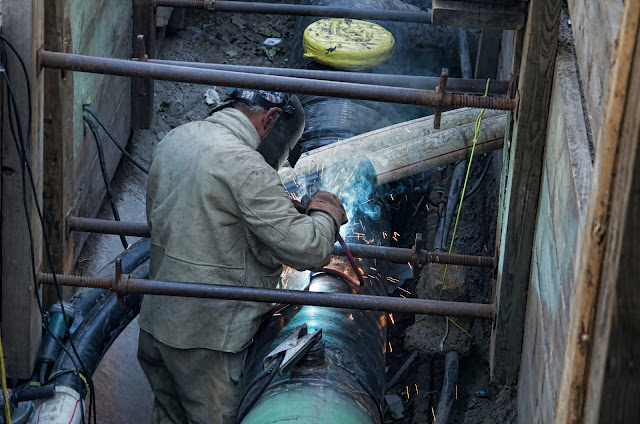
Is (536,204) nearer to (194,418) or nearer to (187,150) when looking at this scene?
(187,150)

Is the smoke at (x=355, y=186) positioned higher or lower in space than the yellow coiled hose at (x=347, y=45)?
lower

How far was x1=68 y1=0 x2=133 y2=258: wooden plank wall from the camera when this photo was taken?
4.74 meters

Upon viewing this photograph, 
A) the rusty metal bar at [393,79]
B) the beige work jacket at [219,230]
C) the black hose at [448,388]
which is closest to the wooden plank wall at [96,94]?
the beige work jacket at [219,230]

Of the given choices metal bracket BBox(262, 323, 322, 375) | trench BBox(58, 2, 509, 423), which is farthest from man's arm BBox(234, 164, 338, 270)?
trench BBox(58, 2, 509, 423)

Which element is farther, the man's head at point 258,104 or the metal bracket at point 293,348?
the man's head at point 258,104

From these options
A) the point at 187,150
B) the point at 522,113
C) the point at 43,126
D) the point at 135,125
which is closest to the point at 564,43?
the point at 522,113

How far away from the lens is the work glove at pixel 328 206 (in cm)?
374

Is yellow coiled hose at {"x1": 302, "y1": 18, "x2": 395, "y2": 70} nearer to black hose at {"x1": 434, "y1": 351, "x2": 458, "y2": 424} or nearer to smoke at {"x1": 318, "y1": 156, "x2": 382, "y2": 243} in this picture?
smoke at {"x1": 318, "y1": 156, "x2": 382, "y2": 243}

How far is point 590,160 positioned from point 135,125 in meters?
4.12

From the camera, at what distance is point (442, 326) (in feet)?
17.0

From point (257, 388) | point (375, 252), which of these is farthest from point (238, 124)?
point (257, 388)

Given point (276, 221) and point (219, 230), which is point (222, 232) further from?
point (276, 221)

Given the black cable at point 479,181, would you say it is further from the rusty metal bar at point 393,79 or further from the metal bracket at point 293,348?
the metal bracket at point 293,348

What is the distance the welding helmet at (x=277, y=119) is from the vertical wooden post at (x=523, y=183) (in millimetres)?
952
